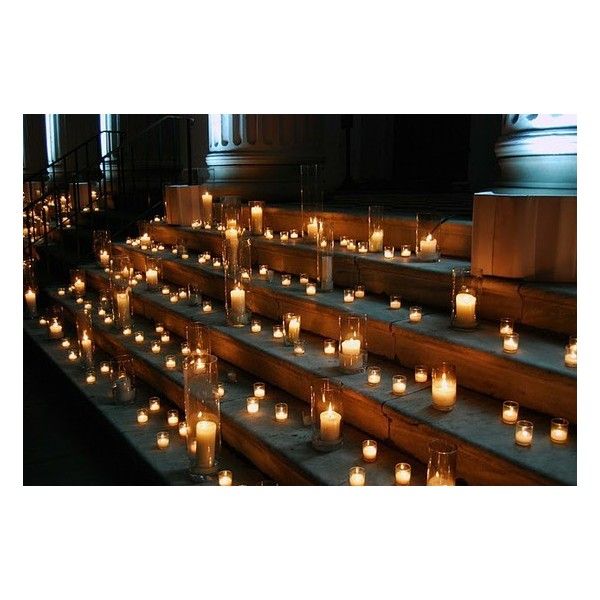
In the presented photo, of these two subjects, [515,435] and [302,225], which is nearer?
[515,435]

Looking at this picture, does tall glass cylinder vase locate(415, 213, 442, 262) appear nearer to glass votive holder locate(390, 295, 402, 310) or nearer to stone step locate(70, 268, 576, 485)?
glass votive holder locate(390, 295, 402, 310)

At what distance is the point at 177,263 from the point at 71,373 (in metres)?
1.59

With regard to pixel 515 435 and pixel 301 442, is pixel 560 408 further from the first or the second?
pixel 301 442

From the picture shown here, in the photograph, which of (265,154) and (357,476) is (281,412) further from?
(265,154)

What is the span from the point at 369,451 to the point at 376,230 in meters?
2.62

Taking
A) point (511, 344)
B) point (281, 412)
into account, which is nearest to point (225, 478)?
point (281, 412)

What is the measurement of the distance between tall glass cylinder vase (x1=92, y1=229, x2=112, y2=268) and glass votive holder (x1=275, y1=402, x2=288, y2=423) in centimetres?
458

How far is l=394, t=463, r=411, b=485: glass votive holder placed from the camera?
3.18 m

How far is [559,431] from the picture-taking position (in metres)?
3.04

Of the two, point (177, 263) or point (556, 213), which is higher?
point (556, 213)

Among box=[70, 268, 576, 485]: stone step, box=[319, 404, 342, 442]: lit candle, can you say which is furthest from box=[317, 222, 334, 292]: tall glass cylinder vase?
box=[319, 404, 342, 442]: lit candle

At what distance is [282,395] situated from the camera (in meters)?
4.31

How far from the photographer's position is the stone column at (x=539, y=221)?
396 centimetres

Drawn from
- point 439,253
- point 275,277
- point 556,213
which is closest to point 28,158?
point 275,277
